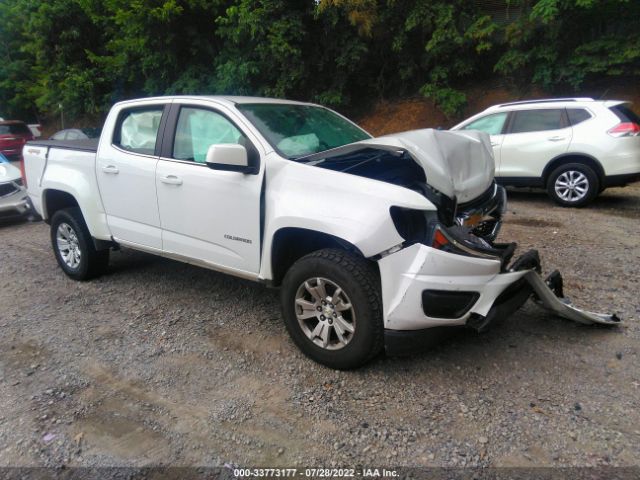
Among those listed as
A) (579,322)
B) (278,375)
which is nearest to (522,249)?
(579,322)

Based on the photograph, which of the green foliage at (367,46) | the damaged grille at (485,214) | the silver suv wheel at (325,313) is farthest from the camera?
the green foliage at (367,46)

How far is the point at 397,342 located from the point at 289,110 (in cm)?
232

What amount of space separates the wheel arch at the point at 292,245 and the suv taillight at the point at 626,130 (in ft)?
20.1

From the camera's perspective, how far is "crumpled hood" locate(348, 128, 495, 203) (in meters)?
3.23

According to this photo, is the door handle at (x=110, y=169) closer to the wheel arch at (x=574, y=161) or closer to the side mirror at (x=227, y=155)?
the side mirror at (x=227, y=155)

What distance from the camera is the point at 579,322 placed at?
378cm

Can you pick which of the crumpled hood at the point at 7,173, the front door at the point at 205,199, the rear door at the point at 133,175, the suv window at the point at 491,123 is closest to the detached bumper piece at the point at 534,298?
the front door at the point at 205,199

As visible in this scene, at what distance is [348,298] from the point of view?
308 cm

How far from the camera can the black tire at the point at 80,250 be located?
16.5ft

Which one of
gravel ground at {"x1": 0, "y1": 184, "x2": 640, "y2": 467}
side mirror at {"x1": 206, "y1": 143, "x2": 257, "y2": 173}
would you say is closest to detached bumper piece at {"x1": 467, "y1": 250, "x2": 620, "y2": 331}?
gravel ground at {"x1": 0, "y1": 184, "x2": 640, "y2": 467}

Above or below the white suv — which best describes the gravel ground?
below

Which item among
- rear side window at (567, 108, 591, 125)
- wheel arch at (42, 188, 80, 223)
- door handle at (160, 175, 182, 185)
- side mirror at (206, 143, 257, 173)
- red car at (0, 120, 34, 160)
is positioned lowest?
red car at (0, 120, 34, 160)

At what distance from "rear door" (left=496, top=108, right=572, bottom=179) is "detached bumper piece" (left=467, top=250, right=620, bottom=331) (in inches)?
189

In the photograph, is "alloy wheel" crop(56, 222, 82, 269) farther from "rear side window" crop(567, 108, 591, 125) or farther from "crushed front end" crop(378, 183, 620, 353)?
"rear side window" crop(567, 108, 591, 125)
